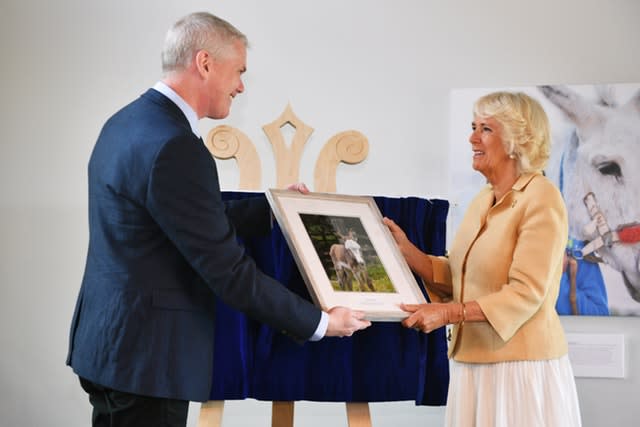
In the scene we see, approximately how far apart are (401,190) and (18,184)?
1894 mm

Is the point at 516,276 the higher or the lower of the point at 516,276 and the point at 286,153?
the lower

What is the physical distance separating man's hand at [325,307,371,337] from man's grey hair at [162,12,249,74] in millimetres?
709

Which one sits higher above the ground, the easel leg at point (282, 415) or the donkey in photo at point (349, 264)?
the donkey in photo at point (349, 264)

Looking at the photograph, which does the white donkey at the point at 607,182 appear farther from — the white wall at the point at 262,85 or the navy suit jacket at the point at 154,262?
the navy suit jacket at the point at 154,262

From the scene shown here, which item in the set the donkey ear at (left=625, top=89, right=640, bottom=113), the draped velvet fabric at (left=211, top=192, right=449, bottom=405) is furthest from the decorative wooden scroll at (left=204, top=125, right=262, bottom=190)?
the donkey ear at (left=625, top=89, right=640, bottom=113)

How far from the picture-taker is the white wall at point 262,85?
3.79 metres

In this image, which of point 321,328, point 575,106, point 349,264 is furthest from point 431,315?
point 575,106

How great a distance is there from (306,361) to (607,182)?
7.01 feet

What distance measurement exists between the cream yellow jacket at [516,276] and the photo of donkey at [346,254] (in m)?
0.32

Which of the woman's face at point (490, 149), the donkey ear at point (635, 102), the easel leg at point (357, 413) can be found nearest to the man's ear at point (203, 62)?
the woman's face at point (490, 149)

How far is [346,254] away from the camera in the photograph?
7.06 feet

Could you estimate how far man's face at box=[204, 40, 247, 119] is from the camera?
1.93m

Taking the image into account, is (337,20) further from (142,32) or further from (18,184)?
(18,184)

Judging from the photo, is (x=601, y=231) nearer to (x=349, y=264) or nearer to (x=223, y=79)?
(x=349, y=264)
